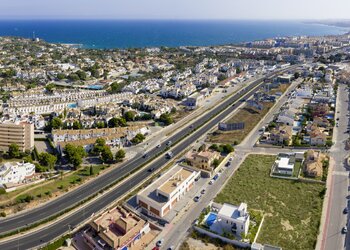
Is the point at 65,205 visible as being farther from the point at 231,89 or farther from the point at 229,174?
the point at 231,89

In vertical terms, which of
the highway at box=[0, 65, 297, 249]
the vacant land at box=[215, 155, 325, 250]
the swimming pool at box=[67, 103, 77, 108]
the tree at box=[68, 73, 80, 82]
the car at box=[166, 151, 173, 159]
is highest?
the tree at box=[68, 73, 80, 82]

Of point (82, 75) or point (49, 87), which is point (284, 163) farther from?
point (82, 75)

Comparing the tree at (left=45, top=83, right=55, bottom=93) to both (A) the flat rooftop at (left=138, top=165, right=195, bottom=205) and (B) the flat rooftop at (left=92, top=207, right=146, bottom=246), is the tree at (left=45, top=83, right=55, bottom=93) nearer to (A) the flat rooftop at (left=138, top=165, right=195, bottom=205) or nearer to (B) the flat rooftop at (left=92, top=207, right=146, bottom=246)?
(A) the flat rooftop at (left=138, top=165, right=195, bottom=205)

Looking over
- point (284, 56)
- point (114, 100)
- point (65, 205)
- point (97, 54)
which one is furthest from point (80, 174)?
point (284, 56)

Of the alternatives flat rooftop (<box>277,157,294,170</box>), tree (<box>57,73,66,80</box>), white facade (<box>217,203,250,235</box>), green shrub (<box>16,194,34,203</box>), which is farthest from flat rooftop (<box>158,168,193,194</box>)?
tree (<box>57,73,66,80</box>)

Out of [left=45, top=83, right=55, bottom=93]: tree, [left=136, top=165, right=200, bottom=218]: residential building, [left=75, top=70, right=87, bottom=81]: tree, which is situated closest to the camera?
[left=136, top=165, right=200, bottom=218]: residential building

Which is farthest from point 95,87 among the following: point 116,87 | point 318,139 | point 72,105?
point 318,139
